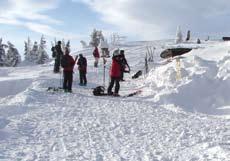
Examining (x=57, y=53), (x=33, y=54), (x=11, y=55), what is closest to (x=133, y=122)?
(x=57, y=53)

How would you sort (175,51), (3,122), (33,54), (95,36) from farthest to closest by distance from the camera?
(33,54), (95,36), (175,51), (3,122)

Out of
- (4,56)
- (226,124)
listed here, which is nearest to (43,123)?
(226,124)

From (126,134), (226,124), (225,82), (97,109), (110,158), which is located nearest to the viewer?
(110,158)

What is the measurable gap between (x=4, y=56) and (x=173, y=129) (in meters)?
91.0

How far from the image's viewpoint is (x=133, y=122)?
41.2 ft

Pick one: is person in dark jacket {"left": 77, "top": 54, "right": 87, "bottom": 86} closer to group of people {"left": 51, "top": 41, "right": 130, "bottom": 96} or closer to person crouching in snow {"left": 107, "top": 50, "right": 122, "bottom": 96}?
group of people {"left": 51, "top": 41, "right": 130, "bottom": 96}

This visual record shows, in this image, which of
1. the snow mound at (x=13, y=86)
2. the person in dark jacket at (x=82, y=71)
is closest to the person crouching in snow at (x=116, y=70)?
the person in dark jacket at (x=82, y=71)

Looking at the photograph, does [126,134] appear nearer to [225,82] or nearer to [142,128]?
[142,128]

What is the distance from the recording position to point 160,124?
1240 centimetres

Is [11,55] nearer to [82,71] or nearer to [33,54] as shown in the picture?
[33,54]

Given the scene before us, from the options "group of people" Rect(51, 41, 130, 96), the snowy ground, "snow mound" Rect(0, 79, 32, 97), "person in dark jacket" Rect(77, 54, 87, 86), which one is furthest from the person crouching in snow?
"snow mound" Rect(0, 79, 32, 97)

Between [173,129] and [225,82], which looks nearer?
[173,129]

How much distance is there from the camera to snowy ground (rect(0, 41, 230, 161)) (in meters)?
9.18

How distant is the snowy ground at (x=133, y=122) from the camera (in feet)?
30.1
